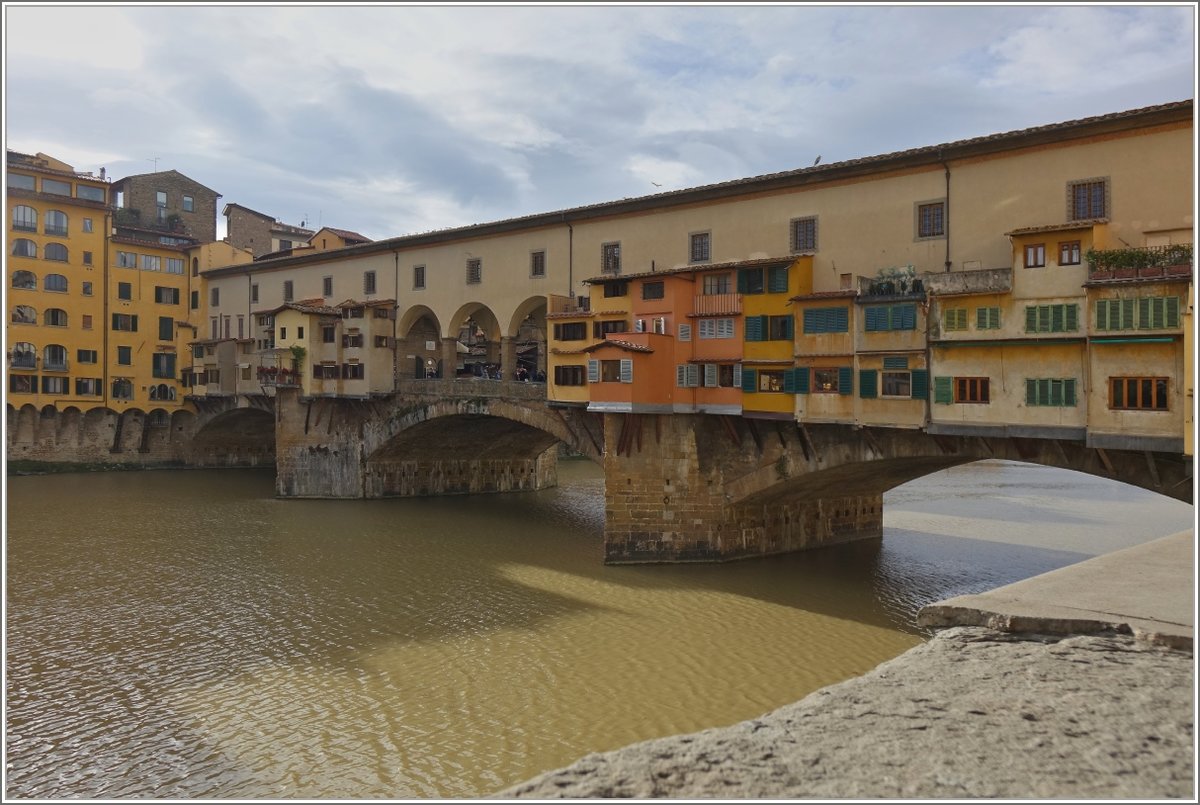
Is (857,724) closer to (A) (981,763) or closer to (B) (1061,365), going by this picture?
(A) (981,763)

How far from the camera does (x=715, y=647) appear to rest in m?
20.4

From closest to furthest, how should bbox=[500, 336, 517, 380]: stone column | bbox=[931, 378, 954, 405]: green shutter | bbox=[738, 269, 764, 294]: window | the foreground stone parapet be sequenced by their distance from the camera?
the foreground stone parapet < bbox=[931, 378, 954, 405]: green shutter < bbox=[738, 269, 764, 294]: window < bbox=[500, 336, 517, 380]: stone column

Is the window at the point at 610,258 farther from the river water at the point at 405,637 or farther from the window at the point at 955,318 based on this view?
the window at the point at 955,318

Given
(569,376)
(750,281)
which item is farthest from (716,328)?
(569,376)

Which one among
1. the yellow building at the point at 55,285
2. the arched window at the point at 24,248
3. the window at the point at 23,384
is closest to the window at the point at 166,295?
the yellow building at the point at 55,285

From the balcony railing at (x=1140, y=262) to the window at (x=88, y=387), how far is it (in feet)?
194

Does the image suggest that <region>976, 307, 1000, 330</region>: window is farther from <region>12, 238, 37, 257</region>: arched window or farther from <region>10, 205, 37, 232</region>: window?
<region>10, 205, 37, 232</region>: window

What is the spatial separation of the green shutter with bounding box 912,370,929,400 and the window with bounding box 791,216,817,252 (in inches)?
229

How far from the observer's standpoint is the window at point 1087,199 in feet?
68.5

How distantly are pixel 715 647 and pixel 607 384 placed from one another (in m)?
10.5

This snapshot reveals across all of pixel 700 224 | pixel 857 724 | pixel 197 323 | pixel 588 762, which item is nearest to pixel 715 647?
pixel 857 724

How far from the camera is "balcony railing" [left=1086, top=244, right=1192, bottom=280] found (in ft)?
60.2

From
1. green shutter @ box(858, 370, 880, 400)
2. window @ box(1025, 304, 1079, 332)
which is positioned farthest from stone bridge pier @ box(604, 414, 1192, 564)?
window @ box(1025, 304, 1079, 332)

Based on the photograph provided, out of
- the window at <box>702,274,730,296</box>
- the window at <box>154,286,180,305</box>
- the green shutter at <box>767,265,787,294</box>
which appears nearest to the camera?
the green shutter at <box>767,265,787,294</box>
